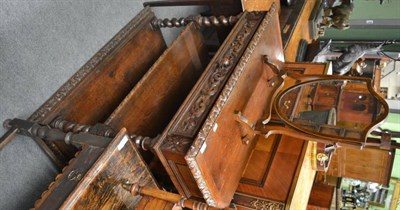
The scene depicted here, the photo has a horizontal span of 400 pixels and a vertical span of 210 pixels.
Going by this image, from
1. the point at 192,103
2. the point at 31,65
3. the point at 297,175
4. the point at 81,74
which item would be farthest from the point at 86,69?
the point at 297,175

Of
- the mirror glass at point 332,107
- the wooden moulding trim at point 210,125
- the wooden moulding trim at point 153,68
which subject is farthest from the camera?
the wooden moulding trim at point 153,68

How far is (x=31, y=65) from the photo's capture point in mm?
1544

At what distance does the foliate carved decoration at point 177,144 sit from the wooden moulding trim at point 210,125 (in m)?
0.04

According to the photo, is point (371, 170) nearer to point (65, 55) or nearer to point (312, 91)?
point (312, 91)

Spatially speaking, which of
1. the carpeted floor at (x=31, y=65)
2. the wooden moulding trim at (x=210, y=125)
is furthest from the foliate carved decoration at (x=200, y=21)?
the carpeted floor at (x=31, y=65)

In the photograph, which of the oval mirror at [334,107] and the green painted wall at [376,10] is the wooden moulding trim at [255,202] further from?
the green painted wall at [376,10]

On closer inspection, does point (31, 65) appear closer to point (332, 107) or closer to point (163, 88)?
point (163, 88)

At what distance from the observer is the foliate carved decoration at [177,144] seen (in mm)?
1150

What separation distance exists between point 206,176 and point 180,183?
193mm

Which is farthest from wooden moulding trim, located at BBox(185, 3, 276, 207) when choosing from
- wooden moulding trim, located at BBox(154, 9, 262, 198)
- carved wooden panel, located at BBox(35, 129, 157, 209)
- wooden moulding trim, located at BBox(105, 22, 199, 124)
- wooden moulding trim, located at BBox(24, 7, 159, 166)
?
wooden moulding trim, located at BBox(24, 7, 159, 166)

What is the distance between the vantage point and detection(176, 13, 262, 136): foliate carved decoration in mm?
1247

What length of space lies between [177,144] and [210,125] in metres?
0.14

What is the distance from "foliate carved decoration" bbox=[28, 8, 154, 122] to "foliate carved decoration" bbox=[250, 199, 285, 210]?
1062 millimetres

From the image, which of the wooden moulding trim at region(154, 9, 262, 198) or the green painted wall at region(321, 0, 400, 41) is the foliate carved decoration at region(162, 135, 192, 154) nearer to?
the wooden moulding trim at region(154, 9, 262, 198)
